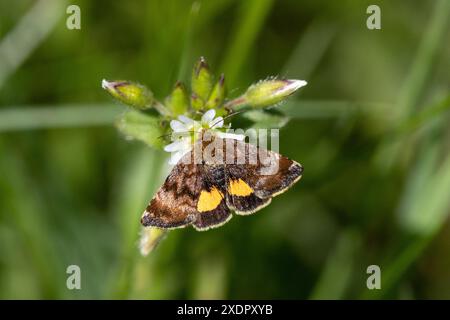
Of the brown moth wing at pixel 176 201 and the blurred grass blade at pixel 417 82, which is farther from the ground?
the blurred grass blade at pixel 417 82

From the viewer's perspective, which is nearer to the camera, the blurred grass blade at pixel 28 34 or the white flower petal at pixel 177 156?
the white flower petal at pixel 177 156

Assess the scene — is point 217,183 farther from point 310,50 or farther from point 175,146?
point 310,50

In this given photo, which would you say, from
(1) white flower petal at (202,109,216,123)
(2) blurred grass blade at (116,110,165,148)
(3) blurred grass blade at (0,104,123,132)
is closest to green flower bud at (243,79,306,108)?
(1) white flower petal at (202,109,216,123)

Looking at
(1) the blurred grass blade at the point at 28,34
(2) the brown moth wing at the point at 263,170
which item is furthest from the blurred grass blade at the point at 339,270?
(1) the blurred grass blade at the point at 28,34

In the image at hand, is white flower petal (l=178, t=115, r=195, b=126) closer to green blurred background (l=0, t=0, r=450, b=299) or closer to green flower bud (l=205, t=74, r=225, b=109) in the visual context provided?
green flower bud (l=205, t=74, r=225, b=109)

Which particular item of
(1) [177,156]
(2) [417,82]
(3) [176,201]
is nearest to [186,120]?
(1) [177,156]

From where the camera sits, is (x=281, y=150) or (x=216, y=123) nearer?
(x=216, y=123)

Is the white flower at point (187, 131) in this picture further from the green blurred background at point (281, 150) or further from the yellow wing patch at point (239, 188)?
the green blurred background at point (281, 150)
